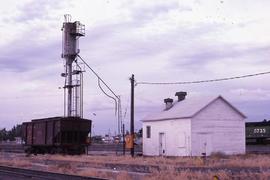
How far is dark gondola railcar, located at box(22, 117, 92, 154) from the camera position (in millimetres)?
42812

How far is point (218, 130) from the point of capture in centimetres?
4319

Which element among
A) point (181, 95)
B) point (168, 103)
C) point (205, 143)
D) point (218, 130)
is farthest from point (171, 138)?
point (181, 95)

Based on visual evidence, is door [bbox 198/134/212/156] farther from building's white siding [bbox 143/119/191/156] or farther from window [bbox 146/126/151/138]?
window [bbox 146/126/151/138]

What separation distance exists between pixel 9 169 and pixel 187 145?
54.8ft

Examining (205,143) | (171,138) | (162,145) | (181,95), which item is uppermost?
(181,95)

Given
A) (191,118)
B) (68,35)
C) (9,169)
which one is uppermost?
(68,35)

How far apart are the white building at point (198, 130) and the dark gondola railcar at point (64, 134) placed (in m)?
6.16

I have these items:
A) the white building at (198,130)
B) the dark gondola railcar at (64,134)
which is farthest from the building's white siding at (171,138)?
the dark gondola railcar at (64,134)

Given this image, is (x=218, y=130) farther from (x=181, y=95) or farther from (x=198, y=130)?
(x=181, y=95)

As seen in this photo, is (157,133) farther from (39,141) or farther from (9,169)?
(9,169)

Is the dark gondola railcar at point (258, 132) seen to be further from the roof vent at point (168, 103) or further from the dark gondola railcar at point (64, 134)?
the dark gondola railcar at point (64, 134)

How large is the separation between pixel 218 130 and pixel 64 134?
40.7ft

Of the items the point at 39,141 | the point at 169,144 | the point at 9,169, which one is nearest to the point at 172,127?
the point at 169,144

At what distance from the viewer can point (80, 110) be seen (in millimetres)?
54312
